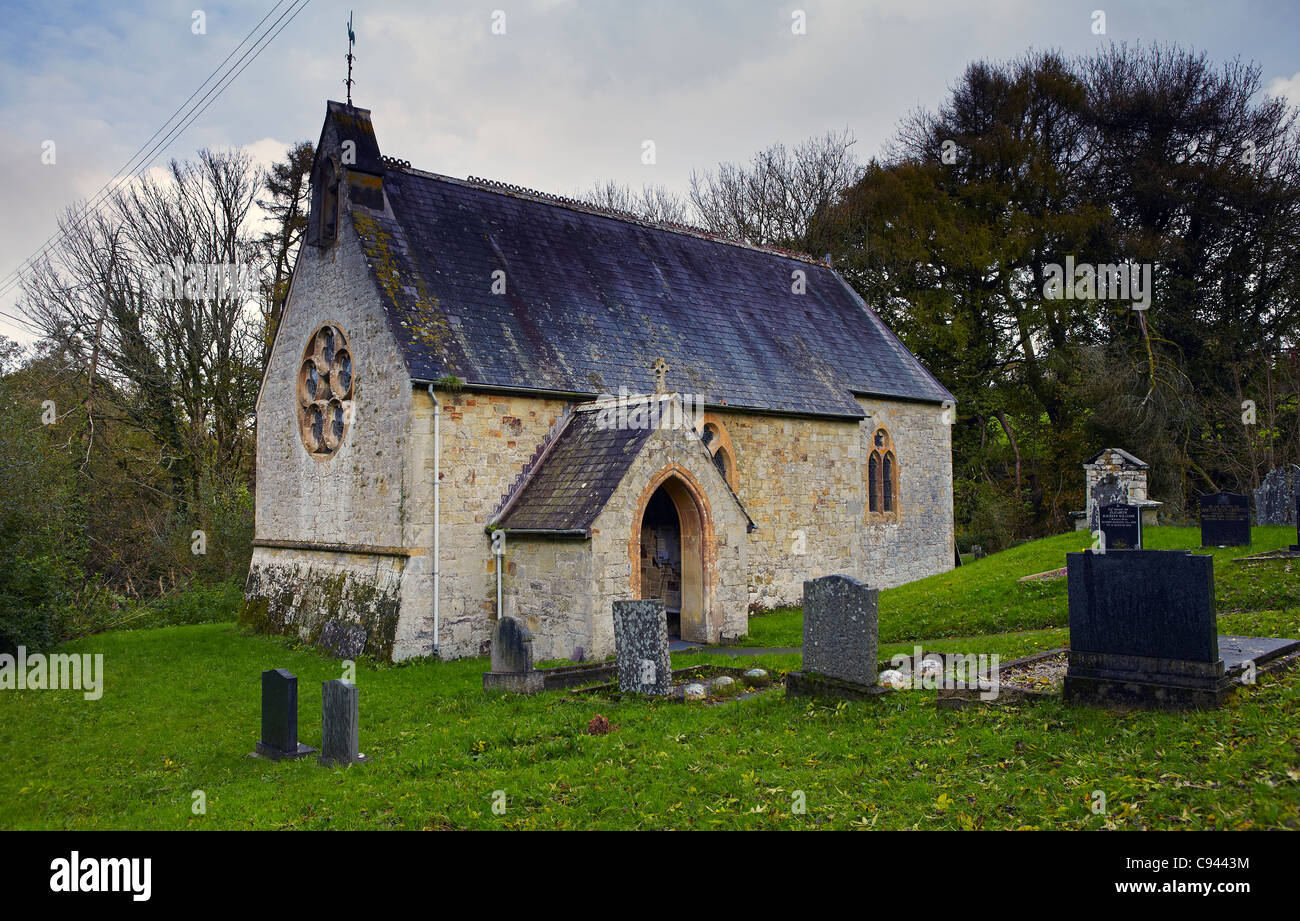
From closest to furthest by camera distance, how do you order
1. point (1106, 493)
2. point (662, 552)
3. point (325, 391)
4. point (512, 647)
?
point (512, 647), point (325, 391), point (662, 552), point (1106, 493)

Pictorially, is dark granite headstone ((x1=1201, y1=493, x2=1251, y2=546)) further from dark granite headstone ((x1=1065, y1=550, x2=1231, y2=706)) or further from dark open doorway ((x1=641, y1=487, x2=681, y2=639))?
dark granite headstone ((x1=1065, y1=550, x2=1231, y2=706))

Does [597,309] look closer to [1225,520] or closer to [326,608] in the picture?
[326,608]

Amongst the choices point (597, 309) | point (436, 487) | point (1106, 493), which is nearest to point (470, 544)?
point (436, 487)

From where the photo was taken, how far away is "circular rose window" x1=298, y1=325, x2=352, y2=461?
1620 centimetres

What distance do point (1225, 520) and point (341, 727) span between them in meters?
17.8

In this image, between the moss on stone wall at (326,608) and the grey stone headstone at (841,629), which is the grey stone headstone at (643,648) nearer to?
the grey stone headstone at (841,629)

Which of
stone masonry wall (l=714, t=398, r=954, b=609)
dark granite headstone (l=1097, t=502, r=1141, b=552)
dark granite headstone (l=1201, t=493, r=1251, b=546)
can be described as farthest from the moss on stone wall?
dark granite headstone (l=1201, t=493, r=1251, b=546)

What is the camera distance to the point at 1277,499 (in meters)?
20.1

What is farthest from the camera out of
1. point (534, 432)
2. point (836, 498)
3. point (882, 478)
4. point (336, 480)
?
point (882, 478)

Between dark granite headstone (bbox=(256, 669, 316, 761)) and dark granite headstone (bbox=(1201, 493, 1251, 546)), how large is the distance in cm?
1769

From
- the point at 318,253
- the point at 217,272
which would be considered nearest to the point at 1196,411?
the point at 318,253

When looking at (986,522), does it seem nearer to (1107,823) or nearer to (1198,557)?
(1198,557)

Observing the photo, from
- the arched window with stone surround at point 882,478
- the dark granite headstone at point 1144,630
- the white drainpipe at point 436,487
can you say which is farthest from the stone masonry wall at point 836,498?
the dark granite headstone at point 1144,630
